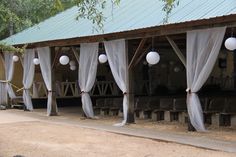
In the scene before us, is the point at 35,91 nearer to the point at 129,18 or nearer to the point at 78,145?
the point at 129,18

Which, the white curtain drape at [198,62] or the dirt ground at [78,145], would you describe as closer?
the dirt ground at [78,145]

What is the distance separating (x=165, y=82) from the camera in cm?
2270

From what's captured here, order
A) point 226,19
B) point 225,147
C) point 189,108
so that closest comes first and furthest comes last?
point 225,147 < point 226,19 < point 189,108

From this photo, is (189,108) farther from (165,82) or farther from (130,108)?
(165,82)

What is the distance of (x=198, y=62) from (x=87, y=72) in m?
4.97

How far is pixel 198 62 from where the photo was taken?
1155 centimetres

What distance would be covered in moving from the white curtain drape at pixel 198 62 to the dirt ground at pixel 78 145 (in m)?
1.55

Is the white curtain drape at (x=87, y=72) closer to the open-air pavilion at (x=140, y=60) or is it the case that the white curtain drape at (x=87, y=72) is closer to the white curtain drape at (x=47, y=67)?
the open-air pavilion at (x=140, y=60)

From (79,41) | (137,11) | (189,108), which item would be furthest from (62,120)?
(189,108)

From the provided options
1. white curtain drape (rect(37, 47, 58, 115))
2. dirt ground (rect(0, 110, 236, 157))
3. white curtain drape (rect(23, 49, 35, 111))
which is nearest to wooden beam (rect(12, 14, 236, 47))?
A: white curtain drape (rect(37, 47, 58, 115))

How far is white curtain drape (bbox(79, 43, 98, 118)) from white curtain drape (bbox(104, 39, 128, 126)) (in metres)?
1.06

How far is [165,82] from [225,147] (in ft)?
43.7

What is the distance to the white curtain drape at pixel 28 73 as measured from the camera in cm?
1850

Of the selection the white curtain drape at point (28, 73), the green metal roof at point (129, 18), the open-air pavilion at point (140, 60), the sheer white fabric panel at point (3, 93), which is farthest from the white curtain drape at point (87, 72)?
the sheer white fabric panel at point (3, 93)
